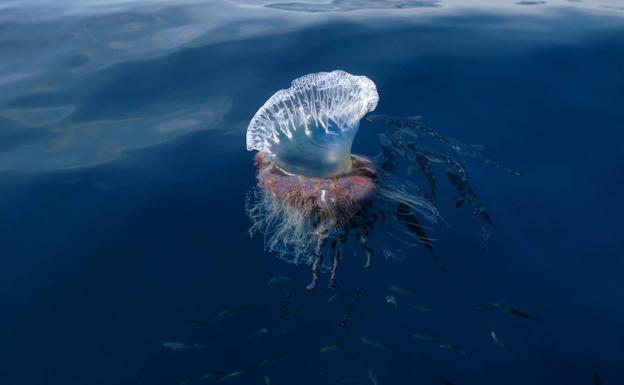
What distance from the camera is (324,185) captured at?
3.95 m

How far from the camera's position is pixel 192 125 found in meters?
5.52

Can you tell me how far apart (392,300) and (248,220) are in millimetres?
1340

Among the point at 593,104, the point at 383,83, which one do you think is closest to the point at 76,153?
the point at 383,83

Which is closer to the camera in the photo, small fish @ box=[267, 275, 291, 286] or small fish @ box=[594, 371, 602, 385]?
small fish @ box=[594, 371, 602, 385]

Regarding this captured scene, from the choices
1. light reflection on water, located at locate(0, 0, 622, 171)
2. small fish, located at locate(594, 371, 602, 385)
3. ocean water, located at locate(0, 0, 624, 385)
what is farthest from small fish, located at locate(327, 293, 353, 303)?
light reflection on water, located at locate(0, 0, 622, 171)

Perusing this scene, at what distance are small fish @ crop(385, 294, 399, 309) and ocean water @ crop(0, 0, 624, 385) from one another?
0.06 m

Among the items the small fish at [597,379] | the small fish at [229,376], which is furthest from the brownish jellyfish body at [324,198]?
the small fish at [597,379]

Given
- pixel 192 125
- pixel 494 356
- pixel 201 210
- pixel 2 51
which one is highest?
pixel 2 51

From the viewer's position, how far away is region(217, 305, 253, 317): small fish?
149 inches

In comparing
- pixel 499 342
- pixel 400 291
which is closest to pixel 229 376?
pixel 400 291

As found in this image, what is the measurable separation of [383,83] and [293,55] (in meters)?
1.28

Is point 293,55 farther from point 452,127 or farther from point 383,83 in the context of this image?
point 452,127

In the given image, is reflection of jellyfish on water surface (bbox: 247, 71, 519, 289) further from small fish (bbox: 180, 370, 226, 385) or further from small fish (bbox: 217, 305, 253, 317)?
small fish (bbox: 180, 370, 226, 385)

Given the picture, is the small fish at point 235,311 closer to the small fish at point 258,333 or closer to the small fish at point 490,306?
the small fish at point 258,333
